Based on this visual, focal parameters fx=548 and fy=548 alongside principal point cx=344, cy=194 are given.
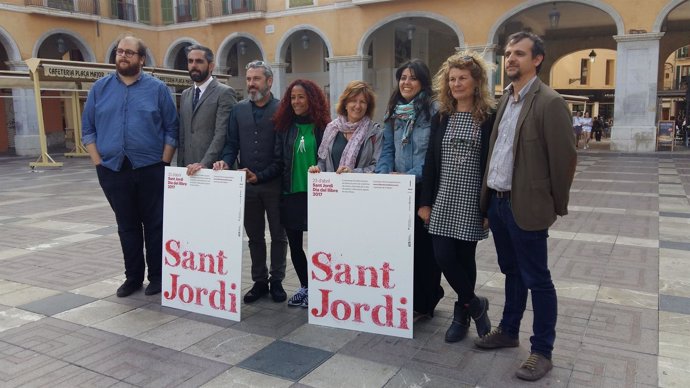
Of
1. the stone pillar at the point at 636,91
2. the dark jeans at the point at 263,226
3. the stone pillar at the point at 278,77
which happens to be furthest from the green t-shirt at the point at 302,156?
the stone pillar at the point at 278,77

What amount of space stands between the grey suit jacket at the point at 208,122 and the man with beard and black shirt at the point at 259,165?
0.09 metres

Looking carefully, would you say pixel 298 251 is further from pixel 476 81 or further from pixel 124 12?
pixel 124 12

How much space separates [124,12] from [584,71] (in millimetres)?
31296

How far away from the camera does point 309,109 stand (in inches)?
159

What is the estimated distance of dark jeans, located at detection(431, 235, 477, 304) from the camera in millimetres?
3377

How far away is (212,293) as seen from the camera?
13.2 feet

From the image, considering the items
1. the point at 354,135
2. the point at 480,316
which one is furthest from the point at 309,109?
the point at 480,316

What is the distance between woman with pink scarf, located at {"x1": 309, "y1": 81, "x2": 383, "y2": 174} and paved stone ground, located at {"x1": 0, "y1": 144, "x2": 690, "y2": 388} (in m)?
1.16

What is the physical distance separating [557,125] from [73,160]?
19.2 meters

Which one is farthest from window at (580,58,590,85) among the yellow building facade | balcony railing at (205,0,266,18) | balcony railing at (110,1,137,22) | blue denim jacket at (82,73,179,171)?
blue denim jacket at (82,73,179,171)

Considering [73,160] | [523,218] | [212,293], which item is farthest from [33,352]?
[73,160]

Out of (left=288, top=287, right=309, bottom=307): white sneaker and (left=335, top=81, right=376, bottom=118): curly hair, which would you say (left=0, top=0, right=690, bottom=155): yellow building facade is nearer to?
(left=335, top=81, right=376, bottom=118): curly hair

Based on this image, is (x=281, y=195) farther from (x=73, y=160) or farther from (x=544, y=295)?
(x=73, y=160)

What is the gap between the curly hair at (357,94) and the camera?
3.78 meters
